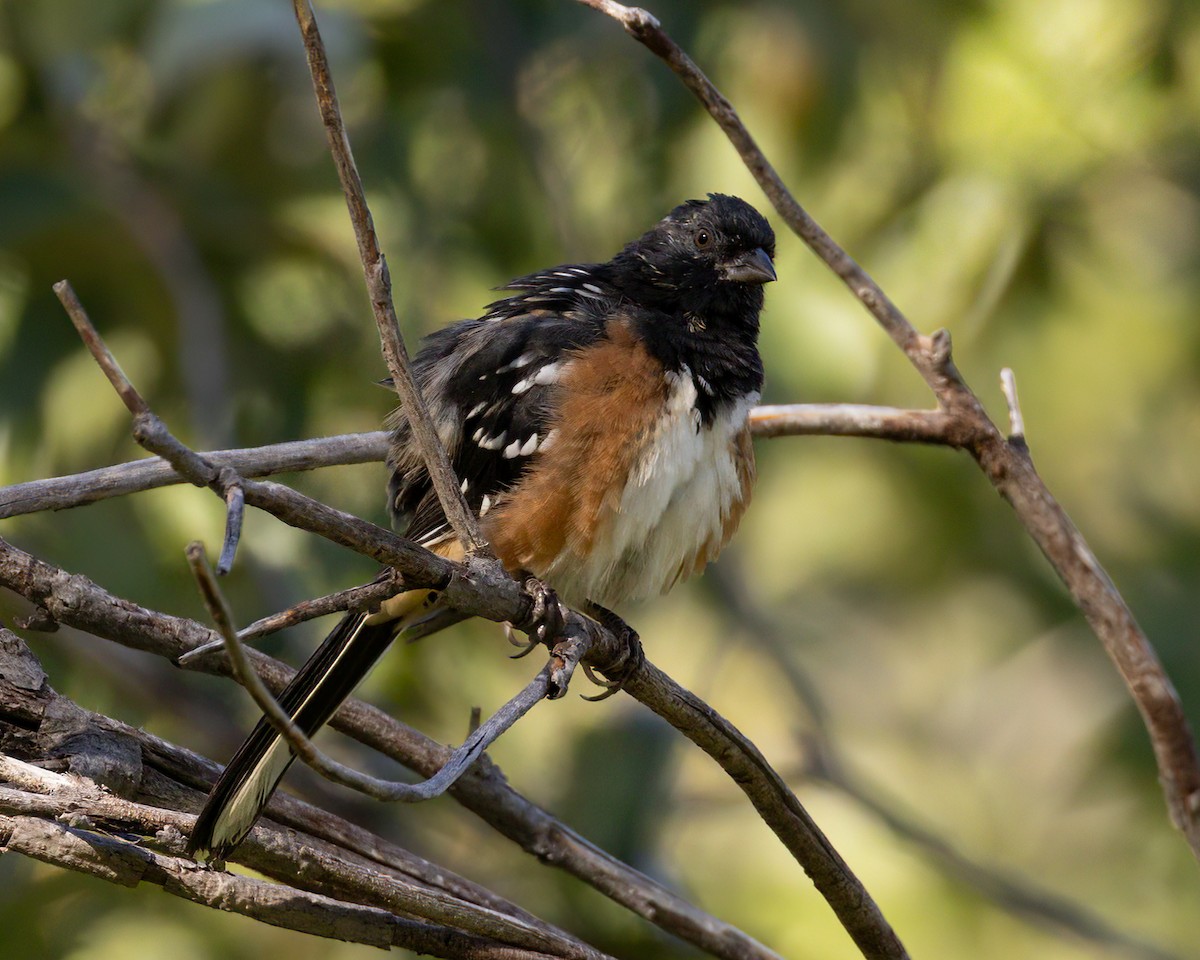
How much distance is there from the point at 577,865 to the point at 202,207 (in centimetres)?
295

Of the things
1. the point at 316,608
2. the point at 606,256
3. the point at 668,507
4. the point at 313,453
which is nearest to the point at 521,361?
the point at 668,507

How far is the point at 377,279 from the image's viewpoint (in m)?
1.64

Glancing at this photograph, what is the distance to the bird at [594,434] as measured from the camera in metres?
2.54

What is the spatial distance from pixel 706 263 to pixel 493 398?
0.59m

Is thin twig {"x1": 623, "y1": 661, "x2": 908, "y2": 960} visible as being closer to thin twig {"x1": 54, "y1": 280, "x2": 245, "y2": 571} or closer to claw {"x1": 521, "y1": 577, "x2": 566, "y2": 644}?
claw {"x1": 521, "y1": 577, "x2": 566, "y2": 644}

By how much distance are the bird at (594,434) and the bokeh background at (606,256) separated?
1.22 m

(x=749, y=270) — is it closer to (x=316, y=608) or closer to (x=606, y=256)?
(x=316, y=608)

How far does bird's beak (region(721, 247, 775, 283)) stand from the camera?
113 inches

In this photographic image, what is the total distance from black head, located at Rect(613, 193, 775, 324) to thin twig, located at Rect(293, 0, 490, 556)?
1180 millimetres

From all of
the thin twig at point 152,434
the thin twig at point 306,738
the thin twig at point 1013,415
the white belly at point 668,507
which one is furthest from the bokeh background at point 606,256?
the thin twig at point 152,434

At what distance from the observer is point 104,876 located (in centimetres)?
167

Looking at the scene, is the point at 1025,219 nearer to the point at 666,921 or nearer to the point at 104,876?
the point at 666,921

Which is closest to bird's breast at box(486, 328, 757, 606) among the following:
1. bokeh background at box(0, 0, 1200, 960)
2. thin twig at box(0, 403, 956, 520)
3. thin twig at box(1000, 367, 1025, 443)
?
thin twig at box(0, 403, 956, 520)

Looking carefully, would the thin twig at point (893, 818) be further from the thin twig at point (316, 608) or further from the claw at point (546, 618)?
the thin twig at point (316, 608)
